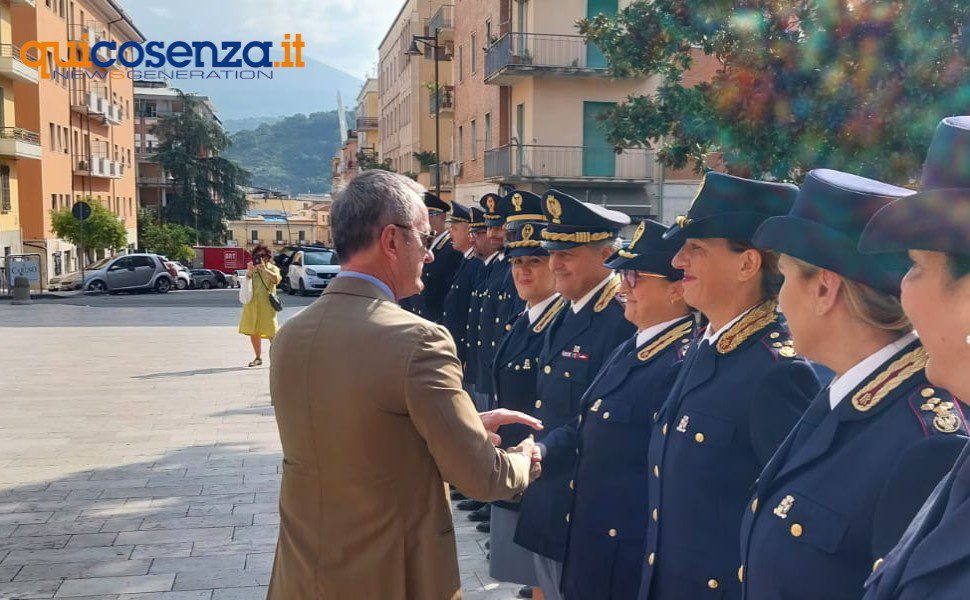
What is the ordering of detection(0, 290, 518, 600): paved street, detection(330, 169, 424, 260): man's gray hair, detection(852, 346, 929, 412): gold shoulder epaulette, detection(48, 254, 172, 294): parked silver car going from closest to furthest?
detection(852, 346, 929, 412): gold shoulder epaulette → detection(330, 169, 424, 260): man's gray hair → detection(0, 290, 518, 600): paved street → detection(48, 254, 172, 294): parked silver car

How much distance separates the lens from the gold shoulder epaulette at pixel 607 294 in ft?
14.5

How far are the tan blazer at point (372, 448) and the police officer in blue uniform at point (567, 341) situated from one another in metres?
1.17

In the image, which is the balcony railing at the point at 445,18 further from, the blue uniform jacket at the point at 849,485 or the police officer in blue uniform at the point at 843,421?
the blue uniform jacket at the point at 849,485

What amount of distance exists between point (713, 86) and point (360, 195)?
7.48 meters

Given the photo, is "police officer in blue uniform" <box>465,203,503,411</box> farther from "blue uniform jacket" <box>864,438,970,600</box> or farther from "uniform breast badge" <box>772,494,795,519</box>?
"blue uniform jacket" <box>864,438,970,600</box>

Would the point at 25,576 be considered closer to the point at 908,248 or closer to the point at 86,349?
the point at 908,248

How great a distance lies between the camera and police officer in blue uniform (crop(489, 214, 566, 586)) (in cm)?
475

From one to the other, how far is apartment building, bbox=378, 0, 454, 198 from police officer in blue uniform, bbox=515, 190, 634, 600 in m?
31.6

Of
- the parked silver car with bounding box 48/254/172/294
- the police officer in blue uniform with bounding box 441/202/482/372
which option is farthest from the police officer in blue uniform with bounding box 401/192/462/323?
the parked silver car with bounding box 48/254/172/294

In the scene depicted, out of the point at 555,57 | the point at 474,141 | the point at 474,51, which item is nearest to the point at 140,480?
A: the point at 555,57

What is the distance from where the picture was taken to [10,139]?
35344 millimetres

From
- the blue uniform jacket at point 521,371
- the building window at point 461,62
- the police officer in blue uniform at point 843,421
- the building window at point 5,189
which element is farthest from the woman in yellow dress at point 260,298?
the building window at point 5,189

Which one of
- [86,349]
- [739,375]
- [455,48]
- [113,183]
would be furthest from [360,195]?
[113,183]

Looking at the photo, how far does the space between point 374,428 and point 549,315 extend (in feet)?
8.40
